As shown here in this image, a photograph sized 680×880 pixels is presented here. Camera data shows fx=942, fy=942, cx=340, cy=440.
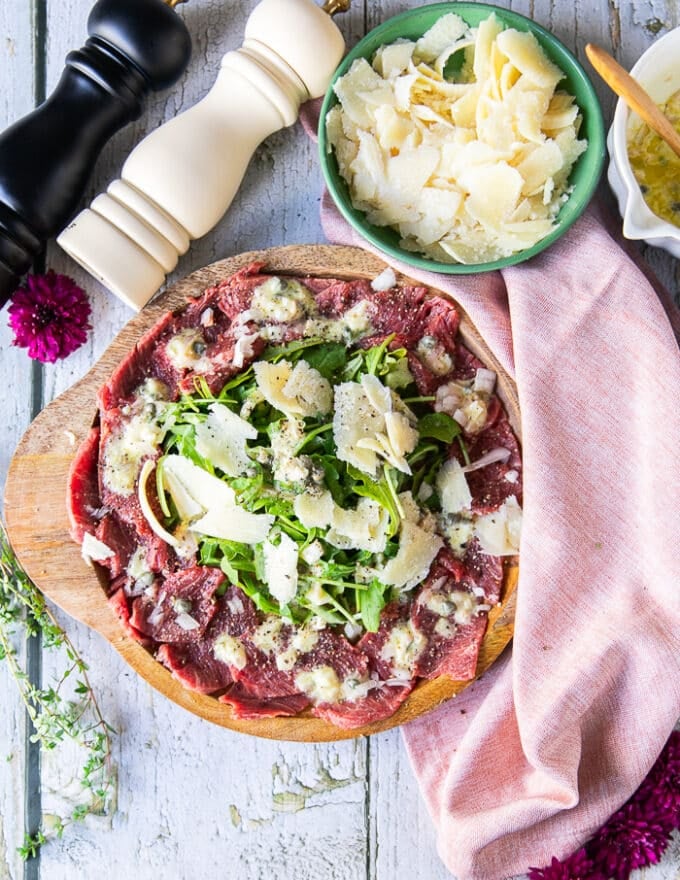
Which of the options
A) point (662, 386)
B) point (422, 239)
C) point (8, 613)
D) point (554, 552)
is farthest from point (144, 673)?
point (662, 386)

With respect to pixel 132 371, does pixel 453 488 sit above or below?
below

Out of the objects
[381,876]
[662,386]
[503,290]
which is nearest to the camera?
[662,386]

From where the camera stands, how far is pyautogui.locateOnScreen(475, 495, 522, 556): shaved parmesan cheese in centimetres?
225

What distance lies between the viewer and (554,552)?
2205 mm

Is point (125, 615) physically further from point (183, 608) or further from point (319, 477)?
point (319, 477)

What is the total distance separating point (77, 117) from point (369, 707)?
1.59 m

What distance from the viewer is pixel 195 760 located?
2525mm

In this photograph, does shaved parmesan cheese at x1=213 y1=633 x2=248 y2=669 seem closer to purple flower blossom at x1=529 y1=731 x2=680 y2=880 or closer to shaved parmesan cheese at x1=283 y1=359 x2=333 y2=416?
shaved parmesan cheese at x1=283 y1=359 x2=333 y2=416

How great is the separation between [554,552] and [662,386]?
0.46 metres

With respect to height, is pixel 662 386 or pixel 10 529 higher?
pixel 10 529

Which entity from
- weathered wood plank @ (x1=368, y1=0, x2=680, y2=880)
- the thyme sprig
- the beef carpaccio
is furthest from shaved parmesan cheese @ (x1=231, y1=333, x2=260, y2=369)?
weathered wood plank @ (x1=368, y1=0, x2=680, y2=880)

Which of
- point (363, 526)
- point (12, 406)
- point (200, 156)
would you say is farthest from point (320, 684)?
point (200, 156)

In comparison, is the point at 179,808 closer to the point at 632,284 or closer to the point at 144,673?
the point at 144,673

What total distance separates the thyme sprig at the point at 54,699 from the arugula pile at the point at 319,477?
1.53 feet
